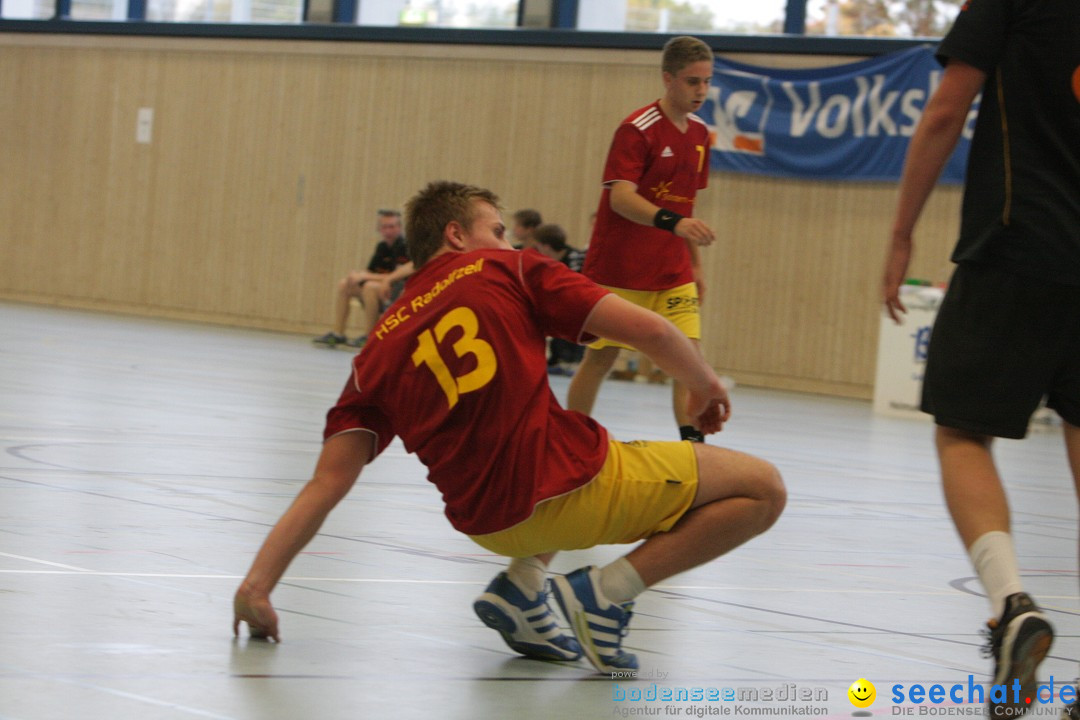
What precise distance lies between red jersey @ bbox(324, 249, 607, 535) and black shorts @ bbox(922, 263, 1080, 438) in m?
0.62

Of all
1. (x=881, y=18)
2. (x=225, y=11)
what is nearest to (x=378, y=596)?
(x=881, y=18)

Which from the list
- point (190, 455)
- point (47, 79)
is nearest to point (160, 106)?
point (47, 79)

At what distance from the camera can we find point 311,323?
680 inches

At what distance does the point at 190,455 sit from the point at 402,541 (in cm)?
167

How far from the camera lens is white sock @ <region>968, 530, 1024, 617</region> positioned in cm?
224

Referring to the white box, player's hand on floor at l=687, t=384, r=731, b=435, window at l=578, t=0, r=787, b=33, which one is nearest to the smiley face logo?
player's hand on floor at l=687, t=384, r=731, b=435

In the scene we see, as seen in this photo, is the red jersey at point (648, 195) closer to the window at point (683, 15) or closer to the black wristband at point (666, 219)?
the black wristband at point (666, 219)

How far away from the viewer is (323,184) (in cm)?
1739

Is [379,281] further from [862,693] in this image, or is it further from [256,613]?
[862,693]

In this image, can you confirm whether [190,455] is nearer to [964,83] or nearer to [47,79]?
[964,83]

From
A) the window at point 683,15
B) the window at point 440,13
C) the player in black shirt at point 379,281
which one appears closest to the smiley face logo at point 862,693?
the player in black shirt at point 379,281

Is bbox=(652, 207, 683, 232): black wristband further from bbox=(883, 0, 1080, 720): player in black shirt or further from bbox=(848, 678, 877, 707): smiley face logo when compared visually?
bbox=(848, 678, 877, 707): smiley face logo

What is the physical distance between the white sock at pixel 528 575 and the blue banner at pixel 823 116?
11.1 m

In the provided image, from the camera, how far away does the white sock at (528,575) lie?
2.62 m
